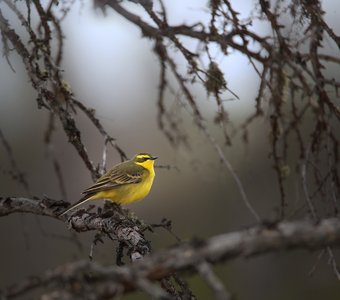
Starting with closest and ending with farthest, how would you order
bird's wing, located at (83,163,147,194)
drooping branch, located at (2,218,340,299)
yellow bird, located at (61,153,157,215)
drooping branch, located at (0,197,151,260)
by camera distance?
1. drooping branch, located at (2,218,340,299)
2. drooping branch, located at (0,197,151,260)
3. bird's wing, located at (83,163,147,194)
4. yellow bird, located at (61,153,157,215)

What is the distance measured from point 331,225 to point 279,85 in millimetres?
1905

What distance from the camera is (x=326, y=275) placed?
11.1m

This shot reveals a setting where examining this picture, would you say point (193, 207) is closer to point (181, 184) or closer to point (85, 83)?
point (181, 184)

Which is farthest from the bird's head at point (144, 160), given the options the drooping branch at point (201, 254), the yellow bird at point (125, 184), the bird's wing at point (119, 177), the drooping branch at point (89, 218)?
the drooping branch at point (201, 254)

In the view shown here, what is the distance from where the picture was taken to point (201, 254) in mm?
1767

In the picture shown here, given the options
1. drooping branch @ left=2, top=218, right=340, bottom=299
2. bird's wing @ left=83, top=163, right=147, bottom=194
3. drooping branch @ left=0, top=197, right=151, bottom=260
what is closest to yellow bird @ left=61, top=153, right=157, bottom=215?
bird's wing @ left=83, top=163, right=147, bottom=194

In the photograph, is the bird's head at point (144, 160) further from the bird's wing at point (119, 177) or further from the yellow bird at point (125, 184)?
the bird's wing at point (119, 177)

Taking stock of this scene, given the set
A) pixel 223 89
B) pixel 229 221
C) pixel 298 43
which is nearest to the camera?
pixel 298 43

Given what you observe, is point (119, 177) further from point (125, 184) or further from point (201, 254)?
point (201, 254)

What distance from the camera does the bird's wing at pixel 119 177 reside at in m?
5.57

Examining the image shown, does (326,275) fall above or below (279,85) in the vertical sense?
below

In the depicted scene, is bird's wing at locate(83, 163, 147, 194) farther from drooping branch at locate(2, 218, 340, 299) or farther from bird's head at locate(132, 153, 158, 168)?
drooping branch at locate(2, 218, 340, 299)

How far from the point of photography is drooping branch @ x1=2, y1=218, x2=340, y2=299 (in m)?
1.75

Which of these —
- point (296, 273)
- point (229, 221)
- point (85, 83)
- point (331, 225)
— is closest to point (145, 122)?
point (85, 83)
